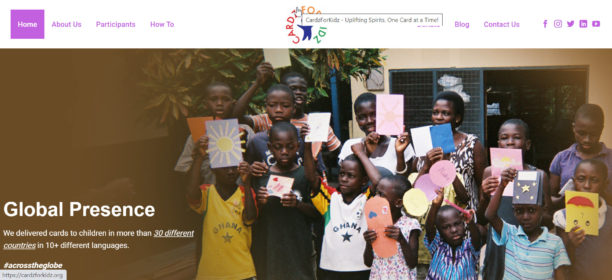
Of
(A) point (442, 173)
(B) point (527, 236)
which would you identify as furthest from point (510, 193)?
(A) point (442, 173)

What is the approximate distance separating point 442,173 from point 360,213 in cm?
45

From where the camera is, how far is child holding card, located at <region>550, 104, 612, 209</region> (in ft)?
8.55

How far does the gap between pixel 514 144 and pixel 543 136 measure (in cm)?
89

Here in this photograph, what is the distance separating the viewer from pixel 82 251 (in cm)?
299

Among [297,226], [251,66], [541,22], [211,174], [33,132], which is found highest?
[541,22]

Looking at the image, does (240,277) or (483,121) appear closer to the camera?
(240,277)

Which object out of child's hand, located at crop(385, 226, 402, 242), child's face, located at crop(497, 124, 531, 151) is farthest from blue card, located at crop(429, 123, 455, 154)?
child's hand, located at crop(385, 226, 402, 242)

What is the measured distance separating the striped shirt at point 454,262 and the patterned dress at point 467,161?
245 millimetres

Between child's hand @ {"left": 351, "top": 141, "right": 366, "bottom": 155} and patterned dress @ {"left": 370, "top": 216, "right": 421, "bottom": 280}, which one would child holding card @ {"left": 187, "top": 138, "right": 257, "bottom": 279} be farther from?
patterned dress @ {"left": 370, "top": 216, "right": 421, "bottom": 280}

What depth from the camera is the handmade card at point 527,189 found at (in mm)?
2482

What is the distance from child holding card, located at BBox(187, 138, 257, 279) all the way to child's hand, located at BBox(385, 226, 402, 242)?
26.6 inches

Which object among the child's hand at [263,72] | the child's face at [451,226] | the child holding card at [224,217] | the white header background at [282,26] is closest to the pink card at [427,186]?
the child's face at [451,226]

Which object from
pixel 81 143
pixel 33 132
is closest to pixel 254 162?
pixel 81 143

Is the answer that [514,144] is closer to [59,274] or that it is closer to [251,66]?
[251,66]
